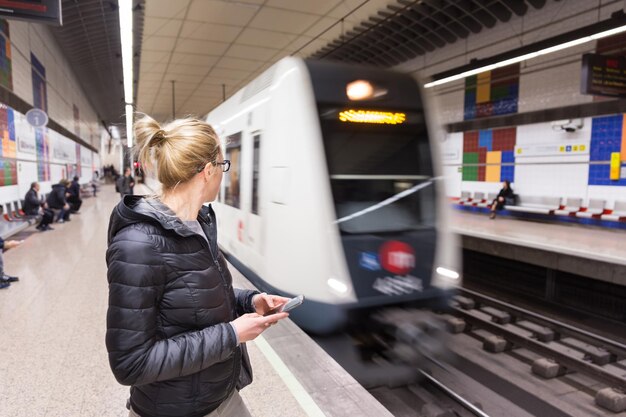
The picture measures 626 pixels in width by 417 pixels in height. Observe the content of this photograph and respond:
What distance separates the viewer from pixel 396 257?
375cm

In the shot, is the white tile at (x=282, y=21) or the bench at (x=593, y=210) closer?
the bench at (x=593, y=210)

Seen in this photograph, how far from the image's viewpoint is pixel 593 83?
7906 mm

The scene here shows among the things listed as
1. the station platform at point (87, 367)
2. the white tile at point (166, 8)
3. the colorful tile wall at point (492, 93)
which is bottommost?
the station platform at point (87, 367)

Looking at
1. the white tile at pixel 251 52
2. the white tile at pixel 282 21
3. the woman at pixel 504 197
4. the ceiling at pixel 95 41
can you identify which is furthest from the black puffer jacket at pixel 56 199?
the woman at pixel 504 197

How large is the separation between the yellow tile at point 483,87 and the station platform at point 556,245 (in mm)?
3685

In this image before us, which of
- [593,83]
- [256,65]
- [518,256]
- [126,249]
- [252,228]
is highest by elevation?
[256,65]

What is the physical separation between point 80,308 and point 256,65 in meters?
11.2

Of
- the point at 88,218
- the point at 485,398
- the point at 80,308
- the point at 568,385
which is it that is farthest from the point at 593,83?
the point at 88,218

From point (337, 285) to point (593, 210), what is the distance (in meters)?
8.66

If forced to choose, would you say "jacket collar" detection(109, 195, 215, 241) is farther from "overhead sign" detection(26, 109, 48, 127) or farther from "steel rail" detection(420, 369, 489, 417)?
"overhead sign" detection(26, 109, 48, 127)

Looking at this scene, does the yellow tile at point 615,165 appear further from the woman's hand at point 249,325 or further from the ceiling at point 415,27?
the woman's hand at point 249,325

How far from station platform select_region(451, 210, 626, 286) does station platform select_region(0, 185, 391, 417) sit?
8.05ft

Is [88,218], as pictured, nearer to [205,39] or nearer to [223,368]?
[205,39]

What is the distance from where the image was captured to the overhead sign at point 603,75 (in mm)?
7859
